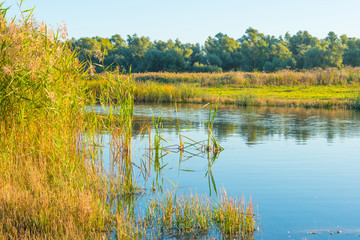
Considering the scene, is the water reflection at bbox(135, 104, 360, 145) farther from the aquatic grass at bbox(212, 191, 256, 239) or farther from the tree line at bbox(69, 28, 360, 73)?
the tree line at bbox(69, 28, 360, 73)

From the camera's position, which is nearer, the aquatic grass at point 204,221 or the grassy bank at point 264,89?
the aquatic grass at point 204,221

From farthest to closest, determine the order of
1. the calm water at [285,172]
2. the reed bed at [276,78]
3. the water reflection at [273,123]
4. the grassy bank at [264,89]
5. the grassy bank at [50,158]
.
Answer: the reed bed at [276,78], the grassy bank at [264,89], the water reflection at [273,123], the calm water at [285,172], the grassy bank at [50,158]

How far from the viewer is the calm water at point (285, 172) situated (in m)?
6.66

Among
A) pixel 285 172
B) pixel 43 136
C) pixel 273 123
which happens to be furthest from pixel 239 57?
pixel 43 136

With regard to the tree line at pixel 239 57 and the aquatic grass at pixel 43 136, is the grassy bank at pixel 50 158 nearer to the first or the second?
the aquatic grass at pixel 43 136

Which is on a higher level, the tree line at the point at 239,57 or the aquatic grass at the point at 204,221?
the tree line at the point at 239,57

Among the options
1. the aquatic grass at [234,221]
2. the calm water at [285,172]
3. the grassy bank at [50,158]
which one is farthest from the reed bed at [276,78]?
the aquatic grass at [234,221]

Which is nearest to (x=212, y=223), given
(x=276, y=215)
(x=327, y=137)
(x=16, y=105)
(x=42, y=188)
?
(x=276, y=215)

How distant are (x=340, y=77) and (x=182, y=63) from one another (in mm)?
31804

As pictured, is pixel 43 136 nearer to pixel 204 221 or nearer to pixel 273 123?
pixel 204 221

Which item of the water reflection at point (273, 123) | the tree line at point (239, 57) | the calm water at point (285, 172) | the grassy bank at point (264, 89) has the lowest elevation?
the calm water at point (285, 172)

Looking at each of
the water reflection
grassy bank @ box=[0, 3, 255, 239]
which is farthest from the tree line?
grassy bank @ box=[0, 3, 255, 239]

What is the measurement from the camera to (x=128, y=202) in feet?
23.5

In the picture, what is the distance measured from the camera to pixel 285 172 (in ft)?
32.2
